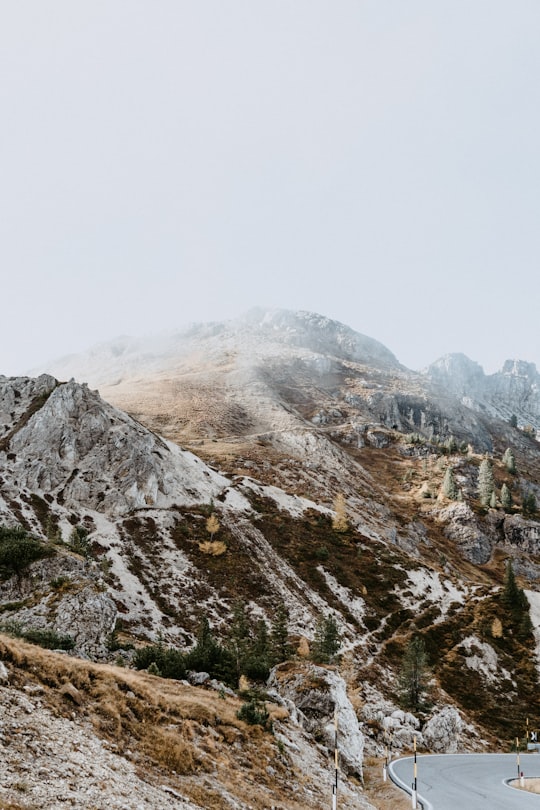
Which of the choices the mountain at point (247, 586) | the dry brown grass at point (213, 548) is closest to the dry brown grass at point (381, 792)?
the mountain at point (247, 586)

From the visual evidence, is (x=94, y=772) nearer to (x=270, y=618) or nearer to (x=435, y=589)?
(x=270, y=618)

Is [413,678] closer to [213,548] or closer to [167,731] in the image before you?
[213,548]

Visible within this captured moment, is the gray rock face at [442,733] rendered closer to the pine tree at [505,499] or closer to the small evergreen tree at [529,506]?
the pine tree at [505,499]

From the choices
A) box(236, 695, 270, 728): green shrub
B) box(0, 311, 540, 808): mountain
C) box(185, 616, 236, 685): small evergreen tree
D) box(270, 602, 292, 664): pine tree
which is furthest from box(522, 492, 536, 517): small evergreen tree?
box(236, 695, 270, 728): green shrub

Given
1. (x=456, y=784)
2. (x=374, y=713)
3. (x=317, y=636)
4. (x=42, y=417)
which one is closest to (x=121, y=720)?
(x=456, y=784)

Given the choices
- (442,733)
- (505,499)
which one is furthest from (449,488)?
(442,733)

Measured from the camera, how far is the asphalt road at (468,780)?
21.8m

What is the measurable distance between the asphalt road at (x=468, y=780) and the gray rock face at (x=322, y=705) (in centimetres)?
298

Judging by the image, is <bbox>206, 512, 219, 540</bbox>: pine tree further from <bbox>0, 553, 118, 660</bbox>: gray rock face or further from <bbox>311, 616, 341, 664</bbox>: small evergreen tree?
<bbox>0, 553, 118, 660</bbox>: gray rock face

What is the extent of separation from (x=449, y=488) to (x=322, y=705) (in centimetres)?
16534

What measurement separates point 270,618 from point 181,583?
Answer: 45.8 ft

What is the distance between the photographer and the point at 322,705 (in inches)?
1145

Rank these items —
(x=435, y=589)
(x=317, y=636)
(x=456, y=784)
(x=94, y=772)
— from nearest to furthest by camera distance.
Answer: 1. (x=94, y=772)
2. (x=456, y=784)
3. (x=317, y=636)
4. (x=435, y=589)

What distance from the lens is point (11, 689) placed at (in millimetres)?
14570
